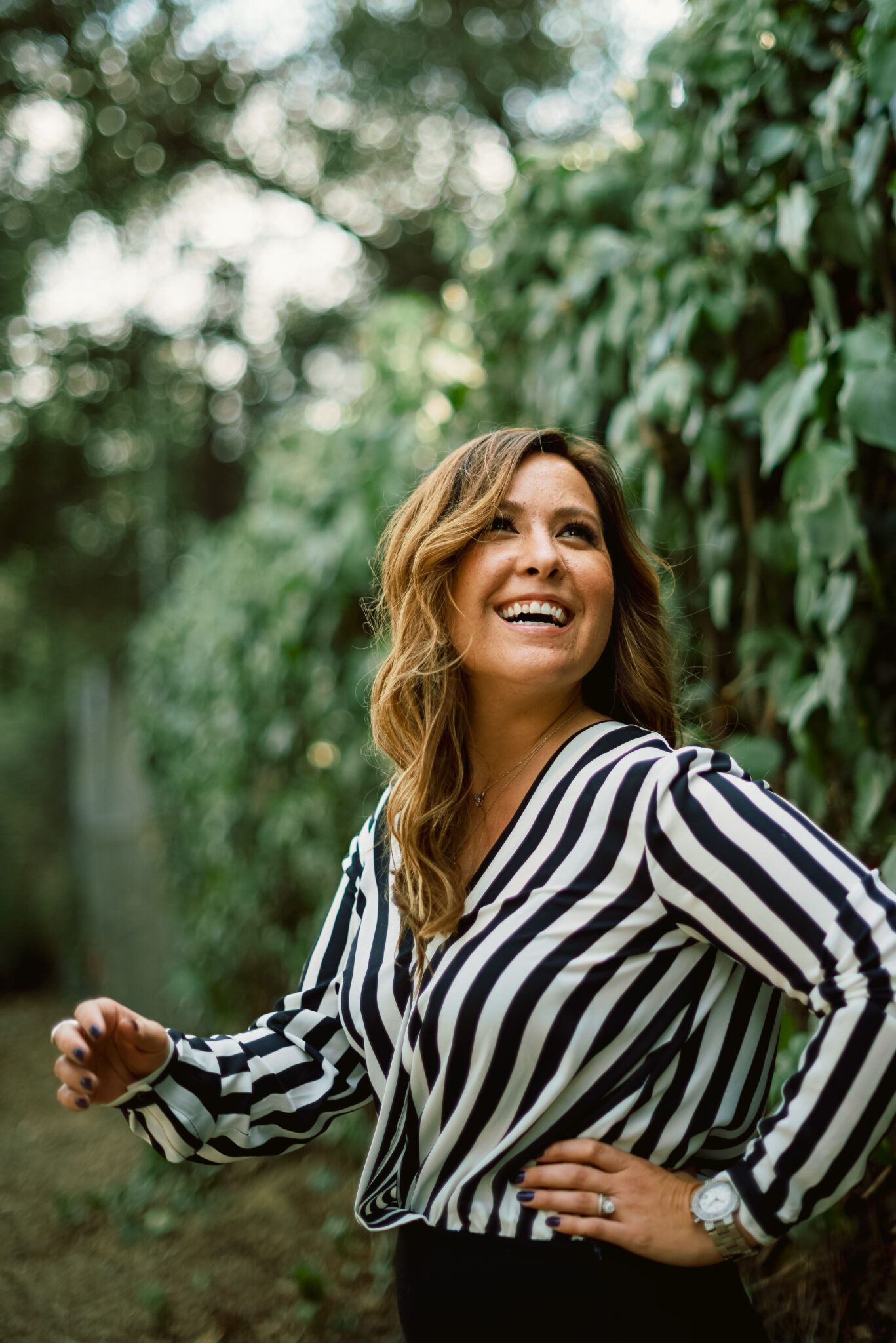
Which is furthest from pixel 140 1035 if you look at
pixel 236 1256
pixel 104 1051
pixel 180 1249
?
pixel 180 1249

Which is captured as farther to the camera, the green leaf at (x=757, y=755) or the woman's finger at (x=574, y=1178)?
the green leaf at (x=757, y=755)

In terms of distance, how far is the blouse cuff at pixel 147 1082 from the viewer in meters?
1.35

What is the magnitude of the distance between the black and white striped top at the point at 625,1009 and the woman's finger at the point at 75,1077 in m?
0.07

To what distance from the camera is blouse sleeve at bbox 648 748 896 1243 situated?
3.26ft

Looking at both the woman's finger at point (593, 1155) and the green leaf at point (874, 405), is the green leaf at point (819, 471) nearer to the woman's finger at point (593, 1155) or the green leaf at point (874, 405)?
the green leaf at point (874, 405)

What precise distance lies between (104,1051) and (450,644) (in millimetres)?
686

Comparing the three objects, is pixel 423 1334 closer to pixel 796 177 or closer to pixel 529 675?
pixel 529 675

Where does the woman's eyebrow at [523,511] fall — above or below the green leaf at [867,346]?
below

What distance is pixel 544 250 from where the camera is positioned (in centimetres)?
259

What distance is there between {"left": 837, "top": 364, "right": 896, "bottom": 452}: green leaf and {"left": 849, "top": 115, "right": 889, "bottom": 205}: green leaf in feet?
0.85

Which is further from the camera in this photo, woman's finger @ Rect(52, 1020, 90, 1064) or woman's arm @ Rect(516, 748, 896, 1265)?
woman's finger @ Rect(52, 1020, 90, 1064)

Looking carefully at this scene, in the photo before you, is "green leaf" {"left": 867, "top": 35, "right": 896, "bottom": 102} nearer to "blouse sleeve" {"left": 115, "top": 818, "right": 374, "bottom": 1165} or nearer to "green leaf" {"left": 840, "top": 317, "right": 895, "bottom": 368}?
"green leaf" {"left": 840, "top": 317, "right": 895, "bottom": 368}

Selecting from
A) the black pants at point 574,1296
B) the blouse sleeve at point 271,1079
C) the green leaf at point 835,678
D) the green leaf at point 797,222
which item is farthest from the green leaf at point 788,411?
the black pants at point 574,1296

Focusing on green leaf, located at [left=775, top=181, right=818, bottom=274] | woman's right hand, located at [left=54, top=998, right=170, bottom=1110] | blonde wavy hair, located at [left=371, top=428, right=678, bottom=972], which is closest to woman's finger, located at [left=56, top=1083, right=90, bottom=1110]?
woman's right hand, located at [left=54, top=998, right=170, bottom=1110]
